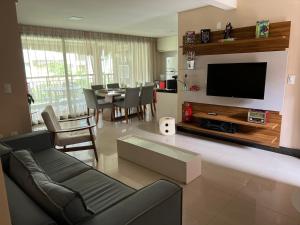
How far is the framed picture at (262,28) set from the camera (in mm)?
3172

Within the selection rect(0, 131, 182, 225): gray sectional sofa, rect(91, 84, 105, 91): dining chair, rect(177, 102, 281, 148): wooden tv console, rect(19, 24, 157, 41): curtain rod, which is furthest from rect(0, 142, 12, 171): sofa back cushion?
rect(91, 84, 105, 91): dining chair

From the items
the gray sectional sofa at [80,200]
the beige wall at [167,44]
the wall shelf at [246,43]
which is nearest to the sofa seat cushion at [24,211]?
the gray sectional sofa at [80,200]

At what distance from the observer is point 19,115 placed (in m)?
3.29

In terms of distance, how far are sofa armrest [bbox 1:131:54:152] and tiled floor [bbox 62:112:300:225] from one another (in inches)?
30.0

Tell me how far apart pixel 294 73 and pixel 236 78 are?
790mm

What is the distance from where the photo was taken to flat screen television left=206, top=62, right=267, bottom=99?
11.0 feet

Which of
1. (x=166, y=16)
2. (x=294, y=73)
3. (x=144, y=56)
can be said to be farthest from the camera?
(x=144, y=56)

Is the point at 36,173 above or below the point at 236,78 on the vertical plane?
below

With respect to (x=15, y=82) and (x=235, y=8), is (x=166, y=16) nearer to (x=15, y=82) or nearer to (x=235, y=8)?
(x=235, y=8)

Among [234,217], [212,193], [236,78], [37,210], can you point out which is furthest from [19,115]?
[236,78]

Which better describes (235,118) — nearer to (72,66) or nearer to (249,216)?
(249,216)

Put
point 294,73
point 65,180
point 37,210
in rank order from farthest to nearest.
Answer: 1. point 294,73
2. point 65,180
3. point 37,210

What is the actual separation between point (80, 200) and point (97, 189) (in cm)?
69

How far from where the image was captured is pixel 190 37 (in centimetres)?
412
